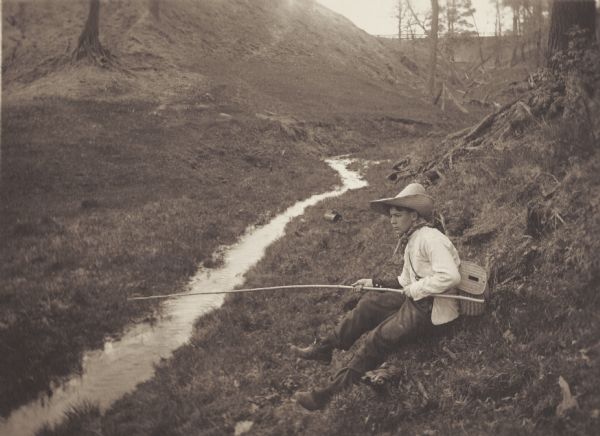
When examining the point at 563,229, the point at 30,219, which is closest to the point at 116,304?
the point at 30,219

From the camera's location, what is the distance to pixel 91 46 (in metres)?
30.7

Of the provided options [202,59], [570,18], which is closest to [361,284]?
[570,18]

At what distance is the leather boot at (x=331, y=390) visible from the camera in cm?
527

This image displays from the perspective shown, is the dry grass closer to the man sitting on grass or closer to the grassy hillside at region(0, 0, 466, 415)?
the man sitting on grass

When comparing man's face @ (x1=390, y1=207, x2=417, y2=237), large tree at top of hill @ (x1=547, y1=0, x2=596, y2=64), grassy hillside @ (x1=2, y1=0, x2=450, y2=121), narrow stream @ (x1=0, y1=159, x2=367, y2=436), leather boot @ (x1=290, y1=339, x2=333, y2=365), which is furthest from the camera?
grassy hillside @ (x1=2, y1=0, x2=450, y2=121)

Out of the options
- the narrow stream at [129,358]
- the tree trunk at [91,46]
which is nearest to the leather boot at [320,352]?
the narrow stream at [129,358]

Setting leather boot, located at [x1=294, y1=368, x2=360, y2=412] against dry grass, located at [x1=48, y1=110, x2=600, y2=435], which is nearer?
dry grass, located at [x1=48, y1=110, x2=600, y2=435]

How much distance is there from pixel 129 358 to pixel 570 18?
35.3 feet

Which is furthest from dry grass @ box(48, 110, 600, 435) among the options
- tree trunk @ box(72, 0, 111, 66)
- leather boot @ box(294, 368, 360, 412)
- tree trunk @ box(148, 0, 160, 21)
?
tree trunk @ box(148, 0, 160, 21)

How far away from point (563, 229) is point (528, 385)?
2.61 metres

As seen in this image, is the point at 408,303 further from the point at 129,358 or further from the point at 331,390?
the point at 129,358

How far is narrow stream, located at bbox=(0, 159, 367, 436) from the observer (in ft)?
20.9

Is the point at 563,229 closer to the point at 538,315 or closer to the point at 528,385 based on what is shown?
the point at 538,315

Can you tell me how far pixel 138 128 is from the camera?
79.7ft
